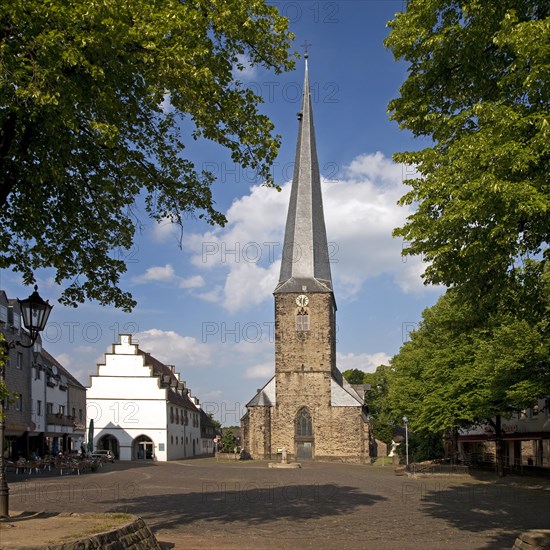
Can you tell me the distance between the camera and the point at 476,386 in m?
31.1

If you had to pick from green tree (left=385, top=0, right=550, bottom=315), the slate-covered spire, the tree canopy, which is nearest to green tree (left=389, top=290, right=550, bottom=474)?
the tree canopy

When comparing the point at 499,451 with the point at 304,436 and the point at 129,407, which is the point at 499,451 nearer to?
the point at 304,436

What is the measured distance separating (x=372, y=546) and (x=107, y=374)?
5389 centimetres

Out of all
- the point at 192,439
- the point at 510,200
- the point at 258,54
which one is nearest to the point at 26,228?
the point at 258,54

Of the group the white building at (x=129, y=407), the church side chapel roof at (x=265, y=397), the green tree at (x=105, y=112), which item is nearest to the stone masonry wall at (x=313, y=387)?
the church side chapel roof at (x=265, y=397)

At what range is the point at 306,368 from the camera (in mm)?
60531

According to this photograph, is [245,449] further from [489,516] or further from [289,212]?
[489,516]

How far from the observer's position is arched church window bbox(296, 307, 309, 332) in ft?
202

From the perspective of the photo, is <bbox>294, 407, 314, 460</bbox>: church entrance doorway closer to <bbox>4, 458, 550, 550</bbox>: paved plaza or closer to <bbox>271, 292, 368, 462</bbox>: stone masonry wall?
<bbox>271, 292, 368, 462</bbox>: stone masonry wall

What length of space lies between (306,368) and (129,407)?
16.9m

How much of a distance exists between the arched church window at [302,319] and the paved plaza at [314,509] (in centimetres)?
3264

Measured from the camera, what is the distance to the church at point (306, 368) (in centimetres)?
5850

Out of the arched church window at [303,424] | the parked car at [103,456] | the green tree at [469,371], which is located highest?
the green tree at [469,371]

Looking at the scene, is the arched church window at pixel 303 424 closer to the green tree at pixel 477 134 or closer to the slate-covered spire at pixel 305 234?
the slate-covered spire at pixel 305 234
